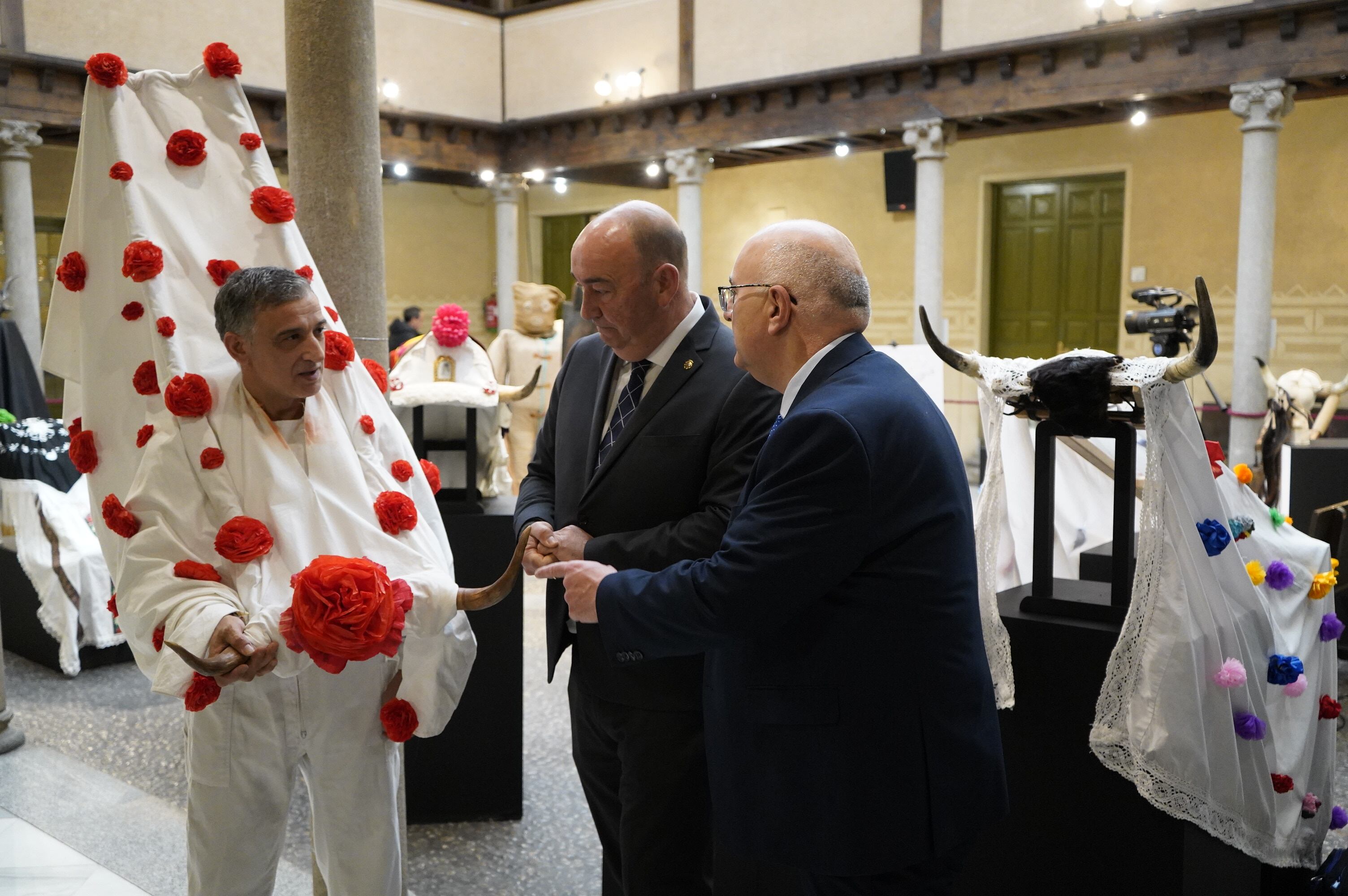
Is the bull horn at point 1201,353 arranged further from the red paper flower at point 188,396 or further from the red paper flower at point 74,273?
the red paper flower at point 74,273

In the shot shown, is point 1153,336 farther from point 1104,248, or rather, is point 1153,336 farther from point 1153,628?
point 1104,248

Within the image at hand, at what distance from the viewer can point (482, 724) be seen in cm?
383

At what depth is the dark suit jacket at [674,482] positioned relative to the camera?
7.27ft

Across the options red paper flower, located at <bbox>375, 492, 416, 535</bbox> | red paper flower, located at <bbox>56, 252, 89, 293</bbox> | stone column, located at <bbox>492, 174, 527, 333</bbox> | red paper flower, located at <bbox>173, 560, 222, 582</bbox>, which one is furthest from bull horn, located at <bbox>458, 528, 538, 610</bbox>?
stone column, located at <bbox>492, 174, 527, 333</bbox>

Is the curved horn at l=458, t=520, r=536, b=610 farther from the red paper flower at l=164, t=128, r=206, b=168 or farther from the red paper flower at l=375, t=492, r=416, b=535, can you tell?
the red paper flower at l=164, t=128, r=206, b=168

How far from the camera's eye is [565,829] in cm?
378

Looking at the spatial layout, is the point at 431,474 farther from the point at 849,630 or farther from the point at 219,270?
the point at 849,630

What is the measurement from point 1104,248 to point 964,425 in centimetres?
271

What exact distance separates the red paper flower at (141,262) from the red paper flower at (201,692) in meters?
0.83

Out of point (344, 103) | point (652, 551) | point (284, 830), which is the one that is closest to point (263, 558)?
point (284, 830)

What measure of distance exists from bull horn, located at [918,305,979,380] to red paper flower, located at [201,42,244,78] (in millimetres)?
1848

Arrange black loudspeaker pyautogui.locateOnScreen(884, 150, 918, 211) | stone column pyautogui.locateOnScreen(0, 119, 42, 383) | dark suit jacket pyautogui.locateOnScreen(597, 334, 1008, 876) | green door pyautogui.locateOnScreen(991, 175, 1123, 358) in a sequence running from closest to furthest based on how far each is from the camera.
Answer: dark suit jacket pyautogui.locateOnScreen(597, 334, 1008, 876) < stone column pyautogui.locateOnScreen(0, 119, 42, 383) < green door pyautogui.locateOnScreen(991, 175, 1123, 358) < black loudspeaker pyautogui.locateOnScreen(884, 150, 918, 211)

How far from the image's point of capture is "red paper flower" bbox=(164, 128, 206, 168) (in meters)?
2.38

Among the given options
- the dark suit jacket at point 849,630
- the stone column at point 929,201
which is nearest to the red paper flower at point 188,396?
the dark suit jacket at point 849,630
